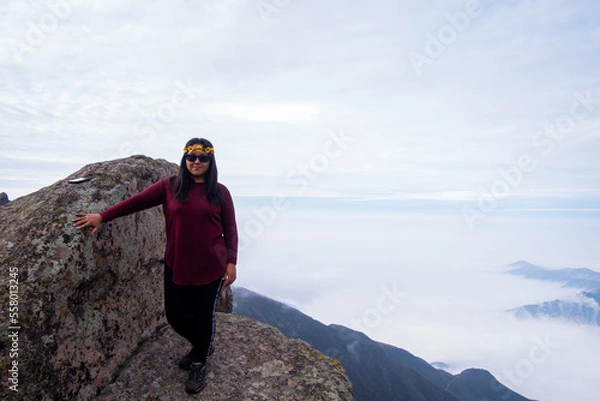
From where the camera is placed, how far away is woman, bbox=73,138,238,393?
584 cm

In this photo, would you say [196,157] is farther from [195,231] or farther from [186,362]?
[186,362]

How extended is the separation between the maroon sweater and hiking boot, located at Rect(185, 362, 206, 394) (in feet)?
5.76

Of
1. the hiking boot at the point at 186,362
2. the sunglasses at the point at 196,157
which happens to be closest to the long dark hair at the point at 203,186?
the sunglasses at the point at 196,157

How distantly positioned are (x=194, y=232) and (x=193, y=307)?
144 cm

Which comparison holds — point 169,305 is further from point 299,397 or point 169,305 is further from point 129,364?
point 299,397

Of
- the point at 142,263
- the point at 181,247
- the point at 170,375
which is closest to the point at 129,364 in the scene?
the point at 170,375

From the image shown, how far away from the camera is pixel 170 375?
22.2 feet

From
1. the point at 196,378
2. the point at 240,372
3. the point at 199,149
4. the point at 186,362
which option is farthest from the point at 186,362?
the point at 199,149

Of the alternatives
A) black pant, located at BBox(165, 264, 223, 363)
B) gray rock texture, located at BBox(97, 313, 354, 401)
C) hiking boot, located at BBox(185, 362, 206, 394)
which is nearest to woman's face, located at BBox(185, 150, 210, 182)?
black pant, located at BBox(165, 264, 223, 363)

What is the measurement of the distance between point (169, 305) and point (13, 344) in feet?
7.06

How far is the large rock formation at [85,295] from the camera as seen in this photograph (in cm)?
535

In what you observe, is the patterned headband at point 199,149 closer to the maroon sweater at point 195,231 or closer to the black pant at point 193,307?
the maroon sweater at point 195,231

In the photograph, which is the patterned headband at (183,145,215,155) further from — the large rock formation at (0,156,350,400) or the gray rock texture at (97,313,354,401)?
the gray rock texture at (97,313,354,401)

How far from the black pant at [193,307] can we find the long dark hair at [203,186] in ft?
4.52
